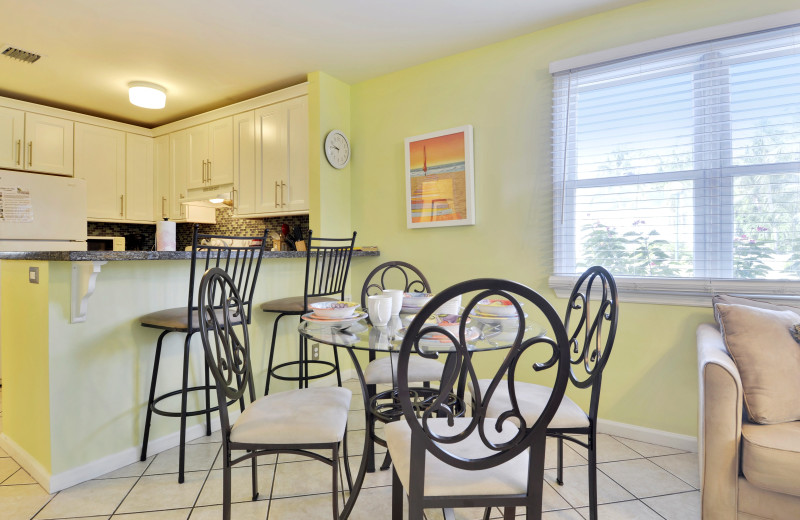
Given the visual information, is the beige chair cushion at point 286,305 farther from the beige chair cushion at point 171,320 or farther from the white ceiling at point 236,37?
the white ceiling at point 236,37

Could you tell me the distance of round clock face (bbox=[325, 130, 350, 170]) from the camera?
332 cm

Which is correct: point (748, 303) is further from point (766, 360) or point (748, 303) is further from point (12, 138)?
point (12, 138)

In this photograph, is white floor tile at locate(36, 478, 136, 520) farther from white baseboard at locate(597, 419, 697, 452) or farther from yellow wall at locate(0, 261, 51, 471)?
A: white baseboard at locate(597, 419, 697, 452)

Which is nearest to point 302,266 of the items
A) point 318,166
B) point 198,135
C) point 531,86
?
point 318,166

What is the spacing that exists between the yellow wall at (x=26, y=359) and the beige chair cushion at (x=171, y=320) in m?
0.38

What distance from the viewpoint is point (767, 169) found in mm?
2037

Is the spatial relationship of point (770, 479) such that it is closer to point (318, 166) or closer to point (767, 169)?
point (767, 169)

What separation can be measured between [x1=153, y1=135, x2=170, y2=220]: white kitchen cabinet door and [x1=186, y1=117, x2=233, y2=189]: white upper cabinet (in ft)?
1.35

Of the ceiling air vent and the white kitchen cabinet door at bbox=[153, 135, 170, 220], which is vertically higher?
the ceiling air vent

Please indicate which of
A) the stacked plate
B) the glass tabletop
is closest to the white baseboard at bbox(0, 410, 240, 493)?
the glass tabletop

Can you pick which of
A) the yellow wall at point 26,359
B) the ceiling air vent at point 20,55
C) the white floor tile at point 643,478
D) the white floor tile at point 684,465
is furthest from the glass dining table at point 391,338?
the ceiling air vent at point 20,55

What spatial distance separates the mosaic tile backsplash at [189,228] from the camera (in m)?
4.25

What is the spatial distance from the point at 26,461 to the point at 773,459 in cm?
302

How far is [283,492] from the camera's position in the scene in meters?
1.76
